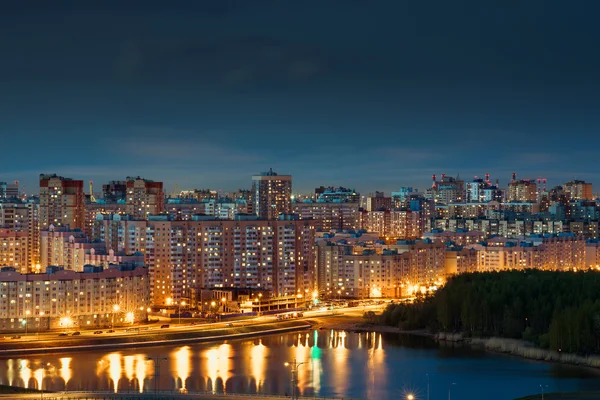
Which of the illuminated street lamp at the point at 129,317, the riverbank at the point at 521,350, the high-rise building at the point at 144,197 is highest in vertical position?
the high-rise building at the point at 144,197

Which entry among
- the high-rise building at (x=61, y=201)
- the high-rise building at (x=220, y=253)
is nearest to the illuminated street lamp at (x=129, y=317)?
the high-rise building at (x=220, y=253)

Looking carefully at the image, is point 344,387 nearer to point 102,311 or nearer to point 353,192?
point 102,311

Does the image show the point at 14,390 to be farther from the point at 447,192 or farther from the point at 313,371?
the point at 447,192

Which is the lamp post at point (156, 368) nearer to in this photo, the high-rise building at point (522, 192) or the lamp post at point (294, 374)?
the lamp post at point (294, 374)

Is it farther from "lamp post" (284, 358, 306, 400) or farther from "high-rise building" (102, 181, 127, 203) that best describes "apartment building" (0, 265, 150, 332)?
"high-rise building" (102, 181, 127, 203)

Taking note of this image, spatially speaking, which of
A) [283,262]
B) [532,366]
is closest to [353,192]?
[283,262]

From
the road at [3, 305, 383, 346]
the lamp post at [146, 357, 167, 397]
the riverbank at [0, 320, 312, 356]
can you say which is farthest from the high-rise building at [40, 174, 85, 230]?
the lamp post at [146, 357, 167, 397]

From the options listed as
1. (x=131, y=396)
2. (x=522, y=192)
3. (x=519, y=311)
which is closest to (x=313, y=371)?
(x=131, y=396)
